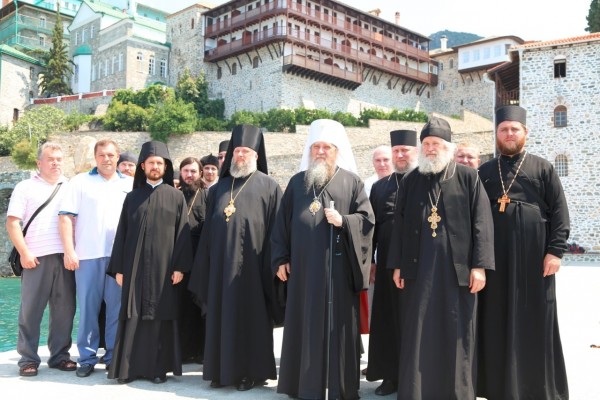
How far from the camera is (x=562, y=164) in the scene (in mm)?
24266

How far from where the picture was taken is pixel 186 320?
18.8 ft

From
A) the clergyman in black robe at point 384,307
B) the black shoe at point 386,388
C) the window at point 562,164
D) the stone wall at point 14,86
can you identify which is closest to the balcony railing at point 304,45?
the stone wall at point 14,86

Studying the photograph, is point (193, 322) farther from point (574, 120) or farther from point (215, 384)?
point (574, 120)

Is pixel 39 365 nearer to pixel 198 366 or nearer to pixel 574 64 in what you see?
pixel 198 366

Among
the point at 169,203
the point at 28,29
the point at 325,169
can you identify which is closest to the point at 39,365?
the point at 169,203

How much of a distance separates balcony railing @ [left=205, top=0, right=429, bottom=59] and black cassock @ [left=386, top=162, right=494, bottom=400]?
1515 inches

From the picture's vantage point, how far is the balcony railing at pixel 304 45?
134 feet

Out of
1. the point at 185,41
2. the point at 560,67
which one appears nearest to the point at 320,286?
the point at 560,67

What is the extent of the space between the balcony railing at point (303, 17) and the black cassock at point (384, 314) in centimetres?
3786

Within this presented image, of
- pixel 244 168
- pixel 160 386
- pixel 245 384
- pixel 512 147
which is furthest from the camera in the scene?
pixel 244 168

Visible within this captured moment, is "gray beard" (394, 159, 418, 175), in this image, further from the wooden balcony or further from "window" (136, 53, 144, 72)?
"window" (136, 53, 144, 72)

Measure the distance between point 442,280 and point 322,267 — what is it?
35.5 inches

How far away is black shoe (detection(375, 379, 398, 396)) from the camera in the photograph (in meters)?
4.66

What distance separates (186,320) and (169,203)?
1.22 meters
